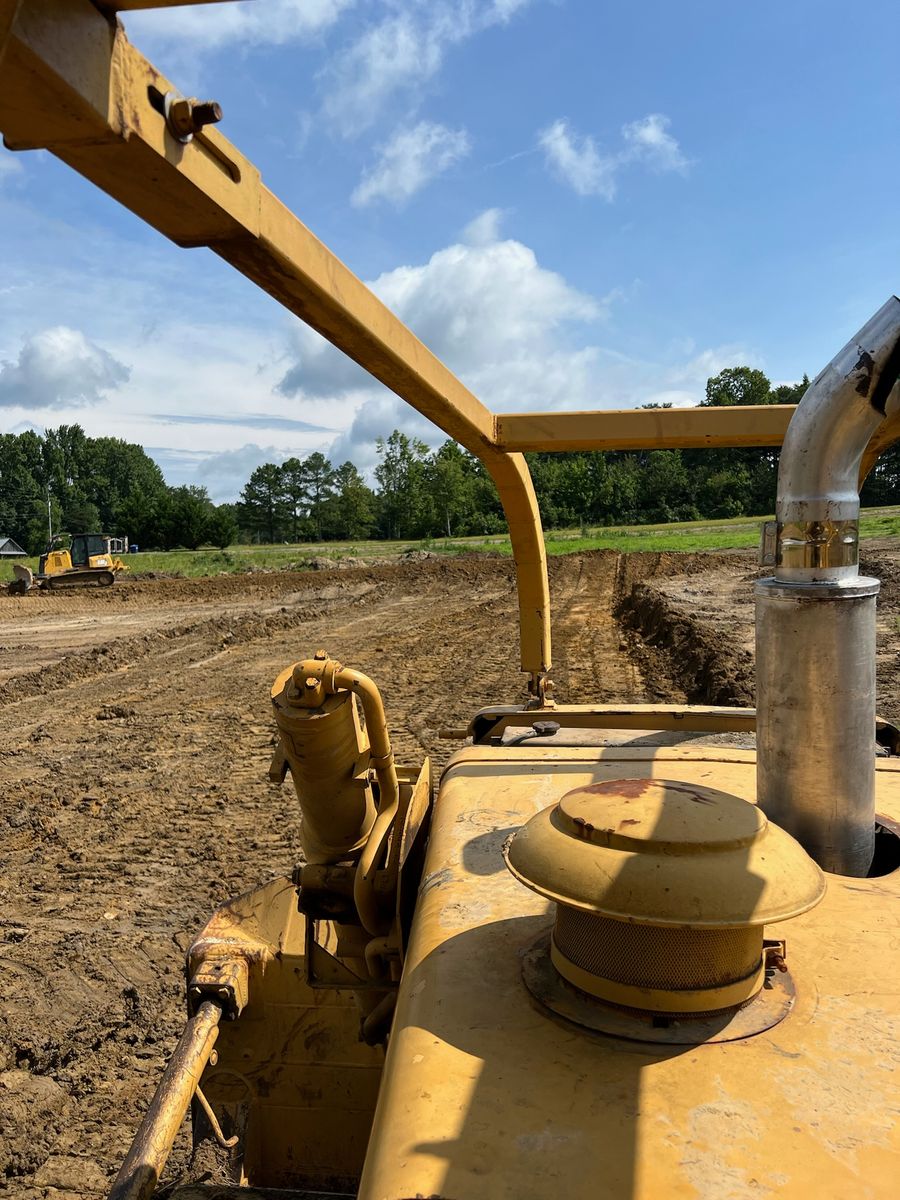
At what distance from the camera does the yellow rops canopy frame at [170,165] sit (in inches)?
47.6

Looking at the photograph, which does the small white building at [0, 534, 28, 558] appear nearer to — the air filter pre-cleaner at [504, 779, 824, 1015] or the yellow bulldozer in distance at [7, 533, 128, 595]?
the yellow bulldozer in distance at [7, 533, 128, 595]

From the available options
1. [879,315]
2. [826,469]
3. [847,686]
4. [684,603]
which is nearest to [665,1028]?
[847,686]

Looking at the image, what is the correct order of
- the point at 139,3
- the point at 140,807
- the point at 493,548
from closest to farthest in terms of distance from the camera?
the point at 139,3
the point at 140,807
the point at 493,548

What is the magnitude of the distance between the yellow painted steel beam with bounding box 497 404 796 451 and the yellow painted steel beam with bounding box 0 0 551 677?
3.89 feet

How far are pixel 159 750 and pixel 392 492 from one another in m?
69.2

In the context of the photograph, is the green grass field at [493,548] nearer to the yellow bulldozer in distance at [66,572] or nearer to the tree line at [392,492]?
the yellow bulldozer in distance at [66,572]

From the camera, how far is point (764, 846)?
1.54m

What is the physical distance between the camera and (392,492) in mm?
77688

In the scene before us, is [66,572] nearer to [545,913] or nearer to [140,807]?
[140,807]

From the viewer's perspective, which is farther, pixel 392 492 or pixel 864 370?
pixel 392 492

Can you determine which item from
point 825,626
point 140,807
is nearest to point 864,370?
point 825,626

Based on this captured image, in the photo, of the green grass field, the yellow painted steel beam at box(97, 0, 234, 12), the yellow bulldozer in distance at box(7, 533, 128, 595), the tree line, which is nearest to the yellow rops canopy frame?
the yellow painted steel beam at box(97, 0, 234, 12)

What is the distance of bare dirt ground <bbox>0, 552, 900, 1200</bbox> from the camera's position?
4.05 metres

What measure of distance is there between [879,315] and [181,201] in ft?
4.91
